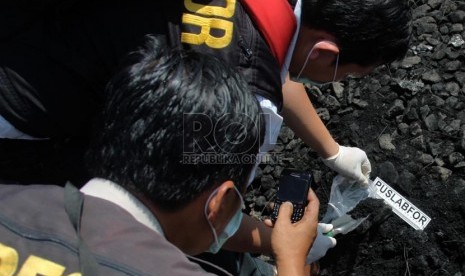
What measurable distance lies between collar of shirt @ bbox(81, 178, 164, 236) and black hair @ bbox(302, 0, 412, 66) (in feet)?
2.06

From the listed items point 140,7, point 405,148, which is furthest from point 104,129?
point 405,148

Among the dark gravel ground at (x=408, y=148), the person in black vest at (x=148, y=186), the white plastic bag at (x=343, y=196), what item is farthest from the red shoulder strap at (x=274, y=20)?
the dark gravel ground at (x=408, y=148)

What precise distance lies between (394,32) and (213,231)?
0.64m

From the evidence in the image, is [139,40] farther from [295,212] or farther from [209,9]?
[295,212]

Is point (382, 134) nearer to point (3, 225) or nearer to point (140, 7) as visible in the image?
point (140, 7)

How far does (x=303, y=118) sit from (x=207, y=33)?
660mm

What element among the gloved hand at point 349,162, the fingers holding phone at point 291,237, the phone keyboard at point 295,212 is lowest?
the gloved hand at point 349,162

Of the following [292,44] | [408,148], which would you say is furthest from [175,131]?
[408,148]

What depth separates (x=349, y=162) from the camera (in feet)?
6.27

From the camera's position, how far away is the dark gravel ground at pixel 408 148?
198 centimetres

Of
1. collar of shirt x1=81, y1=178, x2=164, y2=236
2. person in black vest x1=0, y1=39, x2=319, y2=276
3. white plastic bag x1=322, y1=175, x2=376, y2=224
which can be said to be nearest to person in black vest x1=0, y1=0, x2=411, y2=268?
person in black vest x1=0, y1=39, x2=319, y2=276

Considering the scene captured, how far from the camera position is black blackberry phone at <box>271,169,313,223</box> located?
60.9 inches

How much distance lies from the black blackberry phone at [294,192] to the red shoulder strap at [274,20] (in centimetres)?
44

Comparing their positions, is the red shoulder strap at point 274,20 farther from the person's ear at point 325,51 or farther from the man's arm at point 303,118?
the man's arm at point 303,118
